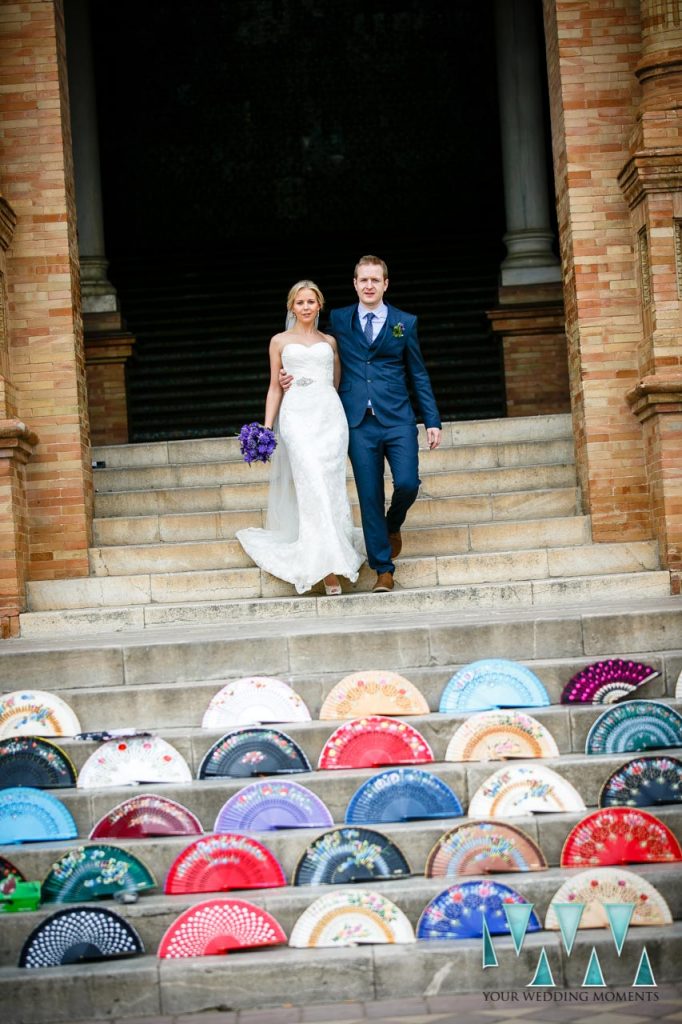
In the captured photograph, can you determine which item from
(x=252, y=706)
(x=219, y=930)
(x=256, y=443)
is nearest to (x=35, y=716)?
(x=252, y=706)

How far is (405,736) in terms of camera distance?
22.3 feet

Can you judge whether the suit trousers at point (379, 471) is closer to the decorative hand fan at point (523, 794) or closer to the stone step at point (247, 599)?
the stone step at point (247, 599)

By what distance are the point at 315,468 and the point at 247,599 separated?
995 mm

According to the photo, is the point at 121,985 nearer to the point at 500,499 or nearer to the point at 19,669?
the point at 19,669

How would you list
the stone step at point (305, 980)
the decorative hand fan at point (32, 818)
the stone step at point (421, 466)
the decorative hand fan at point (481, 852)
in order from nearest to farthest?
the stone step at point (305, 980)
the decorative hand fan at point (481, 852)
the decorative hand fan at point (32, 818)
the stone step at point (421, 466)

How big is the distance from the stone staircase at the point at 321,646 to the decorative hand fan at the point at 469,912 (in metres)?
0.09

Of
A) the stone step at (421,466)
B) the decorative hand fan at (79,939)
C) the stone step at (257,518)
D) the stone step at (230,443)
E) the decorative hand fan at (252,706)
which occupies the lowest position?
the decorative hand fan at (79,939)

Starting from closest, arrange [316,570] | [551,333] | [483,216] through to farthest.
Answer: [316,570], [551,333], [483,216]

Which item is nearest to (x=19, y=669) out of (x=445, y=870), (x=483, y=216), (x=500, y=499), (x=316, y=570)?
(x=316, y=570)

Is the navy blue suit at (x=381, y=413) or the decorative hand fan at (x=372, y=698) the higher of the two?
the navy blue suit at (x=381, y=413)

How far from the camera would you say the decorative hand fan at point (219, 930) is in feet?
18.8

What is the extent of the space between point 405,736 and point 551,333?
8.08 meters

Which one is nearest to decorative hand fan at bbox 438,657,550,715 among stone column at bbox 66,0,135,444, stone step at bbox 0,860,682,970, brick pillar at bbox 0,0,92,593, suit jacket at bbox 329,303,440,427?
stone step at bbox 0,860,682,970

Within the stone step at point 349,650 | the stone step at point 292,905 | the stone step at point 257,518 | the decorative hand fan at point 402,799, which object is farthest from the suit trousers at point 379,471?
the stone step at point 292,905
